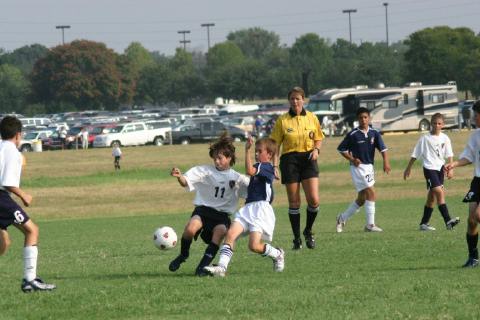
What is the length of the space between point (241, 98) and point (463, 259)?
451 feet

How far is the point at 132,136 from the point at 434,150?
2376 inches

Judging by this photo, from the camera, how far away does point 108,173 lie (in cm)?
5366

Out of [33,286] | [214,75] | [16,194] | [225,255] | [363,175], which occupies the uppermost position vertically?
[214,75]

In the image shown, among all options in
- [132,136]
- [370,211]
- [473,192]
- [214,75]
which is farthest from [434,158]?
[214,75]

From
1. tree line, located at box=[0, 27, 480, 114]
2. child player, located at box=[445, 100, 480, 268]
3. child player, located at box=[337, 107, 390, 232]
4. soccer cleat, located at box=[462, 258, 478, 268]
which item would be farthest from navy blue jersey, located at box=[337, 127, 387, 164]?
tree line, located at box=[0, 27, 480, 114]

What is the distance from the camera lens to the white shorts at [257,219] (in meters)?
12.1

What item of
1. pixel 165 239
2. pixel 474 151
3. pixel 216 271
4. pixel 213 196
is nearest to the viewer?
pixel 216 271

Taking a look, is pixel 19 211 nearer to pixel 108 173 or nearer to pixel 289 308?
pixel 289 308

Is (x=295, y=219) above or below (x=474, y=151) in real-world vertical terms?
below

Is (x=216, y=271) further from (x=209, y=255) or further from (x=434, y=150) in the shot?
(x=434, y=150)

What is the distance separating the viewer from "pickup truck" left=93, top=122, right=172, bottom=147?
3066 inches

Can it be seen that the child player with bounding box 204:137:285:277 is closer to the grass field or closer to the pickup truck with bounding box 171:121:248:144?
the grass field

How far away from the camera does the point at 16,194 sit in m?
10.8

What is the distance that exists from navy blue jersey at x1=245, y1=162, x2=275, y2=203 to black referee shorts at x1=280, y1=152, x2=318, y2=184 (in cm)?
304
